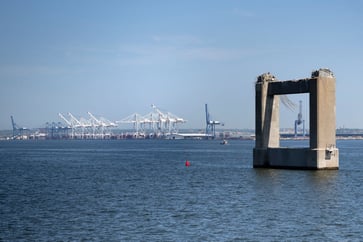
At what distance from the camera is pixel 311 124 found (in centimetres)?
5728

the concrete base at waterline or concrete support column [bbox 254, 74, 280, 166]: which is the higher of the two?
concrete support column [bbox 254, 74, 280, 166]

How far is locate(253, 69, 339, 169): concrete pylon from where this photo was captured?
185 feet

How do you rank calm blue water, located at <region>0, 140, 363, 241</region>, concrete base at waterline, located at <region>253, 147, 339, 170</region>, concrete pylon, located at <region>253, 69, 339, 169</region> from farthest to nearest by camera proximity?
concrete pylon, located at <region>253, 69, 339, 169</region> < concrete base at waterline, located at <region>253, 147, 339, 170</region> < calm blue water, located at <region>0, 140, 363, 241</region>

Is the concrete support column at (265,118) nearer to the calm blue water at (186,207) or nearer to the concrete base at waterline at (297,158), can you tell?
the concrete base at waterline at (297,158)

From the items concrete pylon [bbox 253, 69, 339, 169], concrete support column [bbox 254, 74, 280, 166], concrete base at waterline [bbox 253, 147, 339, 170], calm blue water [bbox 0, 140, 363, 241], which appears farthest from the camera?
concrete support column [bbox 254, 74, 280, 166]

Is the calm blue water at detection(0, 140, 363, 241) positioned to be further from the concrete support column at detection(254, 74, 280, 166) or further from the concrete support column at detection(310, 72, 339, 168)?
the concrete support column at detection(254, 74, 280, 166)

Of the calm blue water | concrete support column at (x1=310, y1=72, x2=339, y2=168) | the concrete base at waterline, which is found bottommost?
the calm blue water

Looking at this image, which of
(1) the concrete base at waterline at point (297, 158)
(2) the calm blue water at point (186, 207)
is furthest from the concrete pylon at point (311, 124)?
(2) the calm blue water at point (186, 207)

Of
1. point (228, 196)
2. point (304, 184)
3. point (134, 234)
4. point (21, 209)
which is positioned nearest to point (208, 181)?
point (304, 184)

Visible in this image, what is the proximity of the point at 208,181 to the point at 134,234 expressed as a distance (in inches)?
973

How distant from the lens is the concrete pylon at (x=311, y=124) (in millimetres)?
56281

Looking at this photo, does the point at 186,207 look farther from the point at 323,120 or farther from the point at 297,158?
the point at 297,158

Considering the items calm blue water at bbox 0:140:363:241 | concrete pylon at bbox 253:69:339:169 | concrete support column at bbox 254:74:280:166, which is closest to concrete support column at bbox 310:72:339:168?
concrete pylon at bbox 253:69:339:169

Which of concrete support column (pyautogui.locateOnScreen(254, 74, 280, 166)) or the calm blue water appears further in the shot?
concrete support column (pyautogui.locateOnScreen(254, 74, 280, 166))
